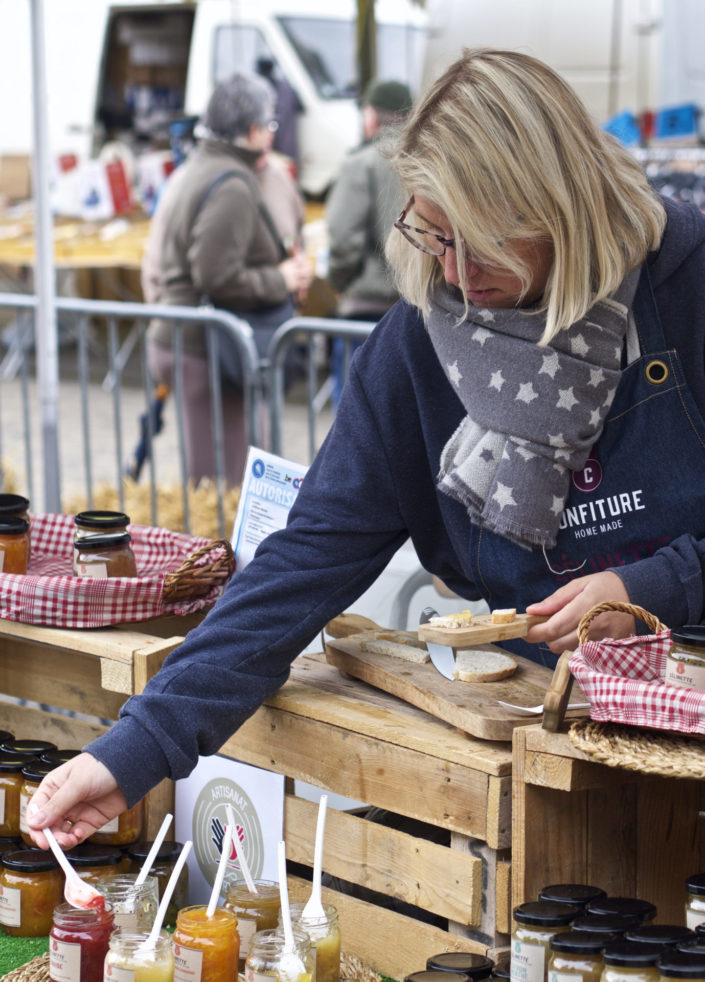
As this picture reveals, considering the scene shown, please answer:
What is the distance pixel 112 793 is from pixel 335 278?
4.76 meters

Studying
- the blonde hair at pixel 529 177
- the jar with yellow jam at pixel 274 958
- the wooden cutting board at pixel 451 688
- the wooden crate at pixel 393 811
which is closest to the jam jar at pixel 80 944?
the jar with yellow jam at pixel 274 958

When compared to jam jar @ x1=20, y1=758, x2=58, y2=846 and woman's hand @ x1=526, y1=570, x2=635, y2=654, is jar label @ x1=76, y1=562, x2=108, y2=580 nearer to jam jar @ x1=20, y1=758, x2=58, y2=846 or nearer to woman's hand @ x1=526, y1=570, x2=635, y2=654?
jam jar @ x1=20, y1=758, x2=58, y2=846

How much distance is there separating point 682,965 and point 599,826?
16.0 inches

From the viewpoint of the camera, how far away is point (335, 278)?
627cm

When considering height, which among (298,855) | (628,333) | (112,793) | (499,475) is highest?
(628,333)

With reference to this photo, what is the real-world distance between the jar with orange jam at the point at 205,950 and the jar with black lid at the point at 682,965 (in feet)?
1.81

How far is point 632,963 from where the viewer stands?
132cm

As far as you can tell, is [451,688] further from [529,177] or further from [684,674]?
[529,177]

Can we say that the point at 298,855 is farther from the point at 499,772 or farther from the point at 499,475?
the point at 499,475

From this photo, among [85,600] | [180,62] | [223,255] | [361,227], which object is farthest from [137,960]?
[180,62]

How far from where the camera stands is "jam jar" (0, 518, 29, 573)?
235 cm

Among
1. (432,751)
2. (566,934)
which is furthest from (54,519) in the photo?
(566,934)

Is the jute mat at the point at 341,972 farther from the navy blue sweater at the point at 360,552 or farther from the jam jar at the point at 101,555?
the jam jar at the point at 101,555

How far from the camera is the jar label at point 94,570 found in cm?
226
